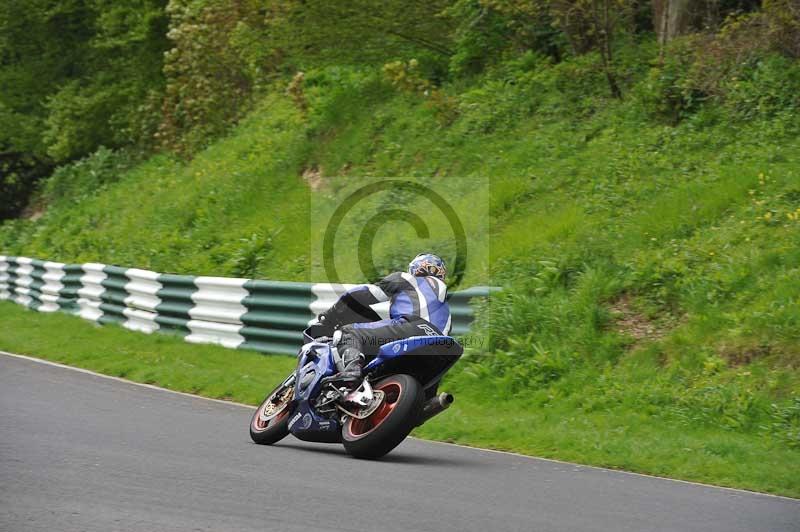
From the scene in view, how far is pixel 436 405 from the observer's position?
8422mm

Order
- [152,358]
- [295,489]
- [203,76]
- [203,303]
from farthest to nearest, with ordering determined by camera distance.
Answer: [203,76] < [203,303] < [152,358] < [295,489]

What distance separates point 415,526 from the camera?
603 centimetres

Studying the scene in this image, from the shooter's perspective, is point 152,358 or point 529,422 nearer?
point 529,422

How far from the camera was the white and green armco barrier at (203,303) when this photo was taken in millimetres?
13773

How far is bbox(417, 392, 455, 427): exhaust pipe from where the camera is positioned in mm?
8289

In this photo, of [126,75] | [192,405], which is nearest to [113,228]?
[126,75]

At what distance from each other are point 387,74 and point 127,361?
7719mm

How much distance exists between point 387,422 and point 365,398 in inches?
14.2

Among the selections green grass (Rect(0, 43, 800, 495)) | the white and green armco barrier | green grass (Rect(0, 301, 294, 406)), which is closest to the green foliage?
green grass (Rect(0, 43, 800, 495))

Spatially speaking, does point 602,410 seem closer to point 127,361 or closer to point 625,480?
point 625,480

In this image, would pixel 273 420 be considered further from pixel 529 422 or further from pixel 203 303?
pixel 203 303

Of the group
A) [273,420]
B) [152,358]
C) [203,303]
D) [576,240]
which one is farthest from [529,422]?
[203,303]

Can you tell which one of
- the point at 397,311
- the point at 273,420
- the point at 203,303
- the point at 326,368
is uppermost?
the point at 397,311
